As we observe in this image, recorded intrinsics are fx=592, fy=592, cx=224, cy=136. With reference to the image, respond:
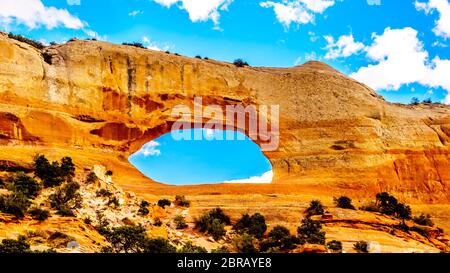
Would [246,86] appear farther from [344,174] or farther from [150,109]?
[344,174]

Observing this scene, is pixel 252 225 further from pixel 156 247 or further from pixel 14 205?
pixel 14 205

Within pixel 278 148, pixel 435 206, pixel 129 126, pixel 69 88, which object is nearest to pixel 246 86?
pixel 278 148

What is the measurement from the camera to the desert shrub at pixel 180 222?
29.8 metres

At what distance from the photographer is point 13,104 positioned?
36.6m

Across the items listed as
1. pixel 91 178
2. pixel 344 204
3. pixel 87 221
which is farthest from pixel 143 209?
pixel 344 204

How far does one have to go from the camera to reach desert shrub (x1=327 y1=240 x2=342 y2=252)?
26.7 metres

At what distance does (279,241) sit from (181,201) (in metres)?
7.93

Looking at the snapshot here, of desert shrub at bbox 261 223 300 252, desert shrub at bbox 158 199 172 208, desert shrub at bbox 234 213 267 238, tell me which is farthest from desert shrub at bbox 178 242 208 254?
desert shrub at bbox 158 199 172 208

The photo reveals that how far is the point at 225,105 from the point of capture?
1743 inches

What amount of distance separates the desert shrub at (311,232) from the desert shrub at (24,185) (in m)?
12.7

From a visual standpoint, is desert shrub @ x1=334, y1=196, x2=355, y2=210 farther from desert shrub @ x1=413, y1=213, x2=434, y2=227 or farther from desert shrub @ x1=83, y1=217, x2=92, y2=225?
desert shrub @ x1=83, y1=217, x2=92, y2=225

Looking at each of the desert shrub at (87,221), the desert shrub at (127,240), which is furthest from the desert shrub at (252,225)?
the desert shrub at (87,221)

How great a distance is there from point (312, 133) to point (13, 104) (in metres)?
20.7

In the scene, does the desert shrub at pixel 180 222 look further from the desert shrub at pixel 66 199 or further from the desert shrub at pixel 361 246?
the desert shrub at pixel 361 246
